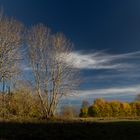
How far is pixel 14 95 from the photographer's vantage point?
35719 mm

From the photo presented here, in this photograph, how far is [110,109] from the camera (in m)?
98.1

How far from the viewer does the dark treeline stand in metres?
93.5

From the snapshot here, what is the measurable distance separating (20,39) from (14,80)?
458cm

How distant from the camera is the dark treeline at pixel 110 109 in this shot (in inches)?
3682

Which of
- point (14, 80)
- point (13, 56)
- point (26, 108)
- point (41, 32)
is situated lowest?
point (26, 108)

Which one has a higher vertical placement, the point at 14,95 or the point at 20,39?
the point at 20,39
